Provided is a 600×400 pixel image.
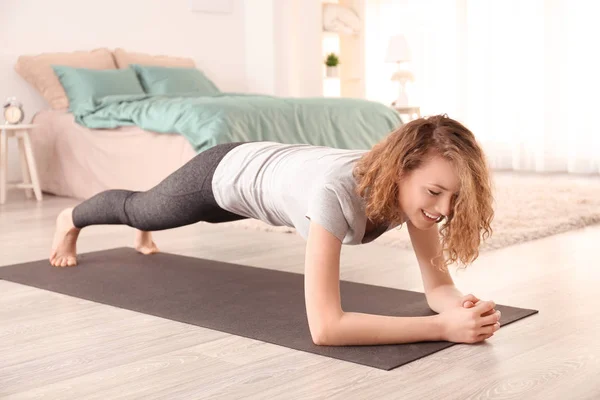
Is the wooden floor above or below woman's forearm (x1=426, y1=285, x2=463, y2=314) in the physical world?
below

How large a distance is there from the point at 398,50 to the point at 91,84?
2.62 meters

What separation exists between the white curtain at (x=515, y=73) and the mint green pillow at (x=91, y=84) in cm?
274

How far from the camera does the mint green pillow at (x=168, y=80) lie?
18.8ft

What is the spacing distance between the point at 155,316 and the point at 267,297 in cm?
34

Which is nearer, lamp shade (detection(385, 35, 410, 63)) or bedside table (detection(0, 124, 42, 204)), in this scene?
bedside table (detection(0, 124, 42, 204))

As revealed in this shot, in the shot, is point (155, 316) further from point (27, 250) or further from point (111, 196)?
point (27, 250)

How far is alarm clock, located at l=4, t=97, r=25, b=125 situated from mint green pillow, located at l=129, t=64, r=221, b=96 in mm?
974

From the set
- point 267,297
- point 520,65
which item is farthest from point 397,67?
point 267,297

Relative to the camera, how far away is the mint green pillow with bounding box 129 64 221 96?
573 centimetres

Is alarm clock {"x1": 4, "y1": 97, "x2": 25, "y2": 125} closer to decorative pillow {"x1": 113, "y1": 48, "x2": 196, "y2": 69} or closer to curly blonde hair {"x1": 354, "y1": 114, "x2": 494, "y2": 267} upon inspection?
decorative pillow {"x1": 113, "y1": 48, "x2": 196, "y2": 69}

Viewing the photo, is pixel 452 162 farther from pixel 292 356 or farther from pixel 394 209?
pixel 292 356

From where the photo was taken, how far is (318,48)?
23.0ft

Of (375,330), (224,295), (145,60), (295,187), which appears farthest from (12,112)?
(375,330)

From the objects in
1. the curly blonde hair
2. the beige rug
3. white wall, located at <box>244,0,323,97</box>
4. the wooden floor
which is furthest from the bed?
the curly blonde hair
